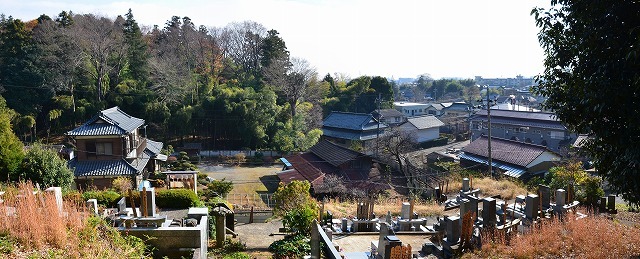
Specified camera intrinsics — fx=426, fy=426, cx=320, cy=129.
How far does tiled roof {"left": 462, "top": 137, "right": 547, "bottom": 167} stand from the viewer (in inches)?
1030

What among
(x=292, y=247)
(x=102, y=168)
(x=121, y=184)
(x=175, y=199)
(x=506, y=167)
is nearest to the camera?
(x=292, y=247)

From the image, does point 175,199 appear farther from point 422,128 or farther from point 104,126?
point 422,128

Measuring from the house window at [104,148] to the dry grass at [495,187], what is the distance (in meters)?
18.2

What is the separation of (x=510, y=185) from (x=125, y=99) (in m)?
29.2

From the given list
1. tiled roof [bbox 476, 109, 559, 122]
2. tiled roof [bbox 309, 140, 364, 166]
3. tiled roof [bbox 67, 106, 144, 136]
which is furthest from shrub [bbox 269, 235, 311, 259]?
tiled roof [bbox 476, 109, 559, 122]

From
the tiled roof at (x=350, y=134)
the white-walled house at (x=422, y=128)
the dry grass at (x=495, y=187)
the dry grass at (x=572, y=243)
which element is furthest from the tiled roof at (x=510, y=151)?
the dry grass at (x=572, y=243)

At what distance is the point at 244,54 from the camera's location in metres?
45.6

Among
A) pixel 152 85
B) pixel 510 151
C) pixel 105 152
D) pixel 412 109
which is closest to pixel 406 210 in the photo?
pixel 510 151

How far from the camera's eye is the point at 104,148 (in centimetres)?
2298

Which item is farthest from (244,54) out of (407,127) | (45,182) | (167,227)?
(167,227)

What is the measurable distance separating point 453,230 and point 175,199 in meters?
9.38

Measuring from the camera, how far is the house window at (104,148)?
2289cm

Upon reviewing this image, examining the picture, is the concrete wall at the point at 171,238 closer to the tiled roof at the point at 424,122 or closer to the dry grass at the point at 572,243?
the dry grass at the point at 572,243

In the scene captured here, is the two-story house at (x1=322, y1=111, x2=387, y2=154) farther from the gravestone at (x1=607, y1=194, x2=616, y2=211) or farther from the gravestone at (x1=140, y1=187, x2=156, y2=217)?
the gravestone at (x1=140, y1=187, x2=156, y2=217)
